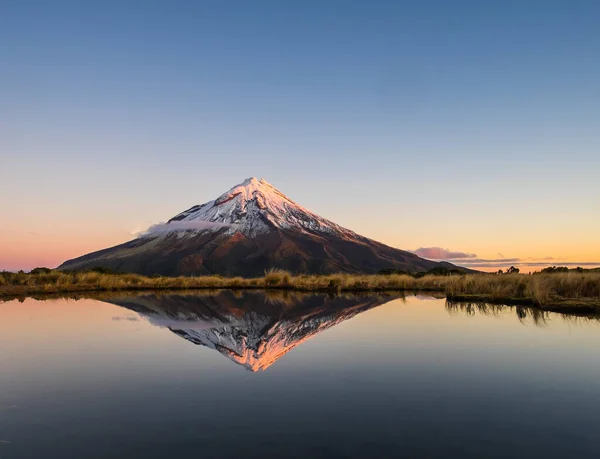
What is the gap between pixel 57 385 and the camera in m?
8.00

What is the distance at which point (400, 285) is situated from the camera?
36531 millimetres

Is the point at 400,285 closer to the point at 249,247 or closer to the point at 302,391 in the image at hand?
the point at 302,391

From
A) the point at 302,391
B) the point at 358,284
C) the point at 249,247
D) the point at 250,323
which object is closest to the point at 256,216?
the point at 249,247

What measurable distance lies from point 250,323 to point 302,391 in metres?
8.89

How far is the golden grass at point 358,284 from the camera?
22.7 m

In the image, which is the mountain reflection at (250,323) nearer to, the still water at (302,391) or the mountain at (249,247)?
the still water at (302,391)

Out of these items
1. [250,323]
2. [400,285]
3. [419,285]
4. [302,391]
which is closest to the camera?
[302,391]

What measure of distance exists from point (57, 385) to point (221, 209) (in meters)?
182

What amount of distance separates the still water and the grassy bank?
7.38 metres

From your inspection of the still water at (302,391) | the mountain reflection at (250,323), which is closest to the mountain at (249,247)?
the mountain reflection at (250,323)

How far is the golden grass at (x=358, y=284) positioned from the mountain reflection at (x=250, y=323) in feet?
23.3

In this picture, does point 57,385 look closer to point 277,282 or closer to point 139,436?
point 139,436

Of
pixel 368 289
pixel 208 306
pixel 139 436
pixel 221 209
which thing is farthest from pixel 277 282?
pixel 221 209

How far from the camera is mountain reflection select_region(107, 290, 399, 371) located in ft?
37.0
